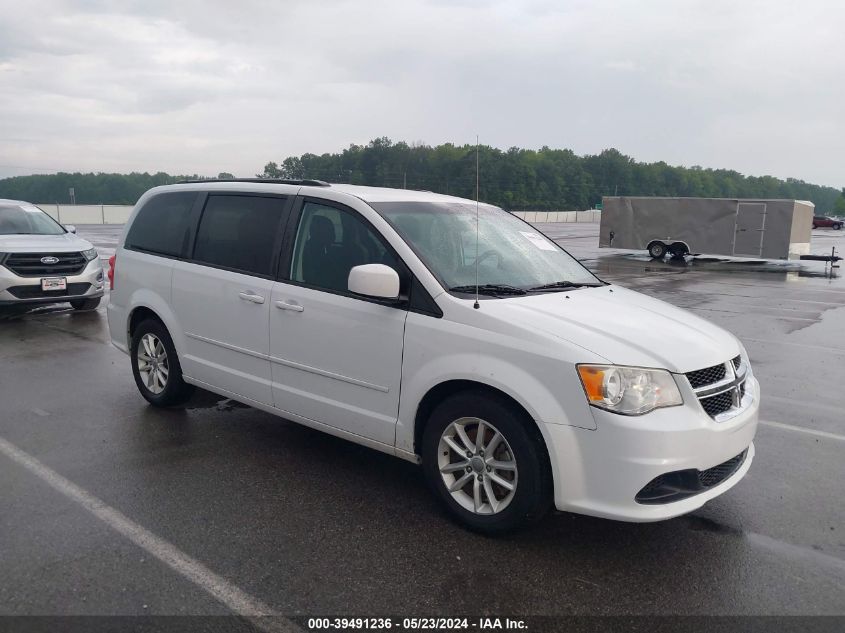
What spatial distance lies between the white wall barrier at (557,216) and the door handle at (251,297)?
69.0 meters

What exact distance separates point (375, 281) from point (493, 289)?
70 cm

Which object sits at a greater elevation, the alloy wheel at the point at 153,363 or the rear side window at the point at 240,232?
the rear side window at the point at 240,232

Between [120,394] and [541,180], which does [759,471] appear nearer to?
[120,394]

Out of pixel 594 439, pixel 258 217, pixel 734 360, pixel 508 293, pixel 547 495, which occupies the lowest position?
pixel 547 495

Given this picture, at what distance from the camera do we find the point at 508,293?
3965 millimetres

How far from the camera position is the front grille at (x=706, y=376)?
11.2 feet

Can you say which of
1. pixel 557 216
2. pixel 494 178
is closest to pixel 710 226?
pixel 494 178

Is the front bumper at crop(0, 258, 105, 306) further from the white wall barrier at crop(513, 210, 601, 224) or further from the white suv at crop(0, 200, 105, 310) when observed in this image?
the white wall barrier at crop(513, 210, 601, 224)

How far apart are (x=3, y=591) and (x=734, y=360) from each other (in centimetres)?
381

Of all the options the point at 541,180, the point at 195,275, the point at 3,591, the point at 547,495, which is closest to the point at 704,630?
the point at 547,495

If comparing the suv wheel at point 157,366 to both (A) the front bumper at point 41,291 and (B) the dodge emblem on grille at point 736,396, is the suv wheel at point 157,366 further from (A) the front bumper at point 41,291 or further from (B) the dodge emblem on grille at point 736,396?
(A) the front bumper at point 41,291

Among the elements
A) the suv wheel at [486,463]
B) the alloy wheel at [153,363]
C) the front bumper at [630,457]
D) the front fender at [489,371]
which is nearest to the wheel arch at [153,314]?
the alloy wheel at [153,363]

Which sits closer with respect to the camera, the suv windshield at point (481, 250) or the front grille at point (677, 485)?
the front grille at point (677, 485)

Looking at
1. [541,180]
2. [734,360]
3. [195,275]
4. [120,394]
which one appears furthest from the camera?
[541,180]
